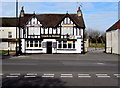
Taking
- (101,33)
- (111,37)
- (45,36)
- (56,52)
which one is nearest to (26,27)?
(45,36)

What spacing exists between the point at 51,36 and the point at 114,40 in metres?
11.3

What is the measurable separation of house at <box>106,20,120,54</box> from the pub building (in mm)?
5751

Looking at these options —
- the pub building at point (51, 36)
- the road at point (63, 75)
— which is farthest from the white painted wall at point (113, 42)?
the road at point (63, 75)

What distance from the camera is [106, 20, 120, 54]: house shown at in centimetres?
3514

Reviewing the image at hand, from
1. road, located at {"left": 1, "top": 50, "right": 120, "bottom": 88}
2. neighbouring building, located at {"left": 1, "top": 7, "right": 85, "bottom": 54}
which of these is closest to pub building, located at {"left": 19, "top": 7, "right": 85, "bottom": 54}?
neighbouring building, located at {"left": 1, "top": 7, "right": 85, "bottom": 54}

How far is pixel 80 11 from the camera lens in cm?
3950

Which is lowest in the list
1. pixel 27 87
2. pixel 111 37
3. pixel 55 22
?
pixel 27 87

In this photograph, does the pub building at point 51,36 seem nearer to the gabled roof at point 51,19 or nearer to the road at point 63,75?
the gabled roof at point 51,19

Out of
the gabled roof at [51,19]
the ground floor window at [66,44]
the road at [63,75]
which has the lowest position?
the road at [63,75]

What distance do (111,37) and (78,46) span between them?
7.85 meters

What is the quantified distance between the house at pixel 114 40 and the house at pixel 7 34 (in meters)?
19.1

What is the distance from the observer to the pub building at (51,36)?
118ft

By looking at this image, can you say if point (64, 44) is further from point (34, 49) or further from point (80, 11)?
point (80, 11)

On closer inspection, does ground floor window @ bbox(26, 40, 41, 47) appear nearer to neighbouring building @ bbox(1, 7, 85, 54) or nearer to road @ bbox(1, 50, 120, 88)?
neighbouring building @ bbox(1, 7, 85, 54)
